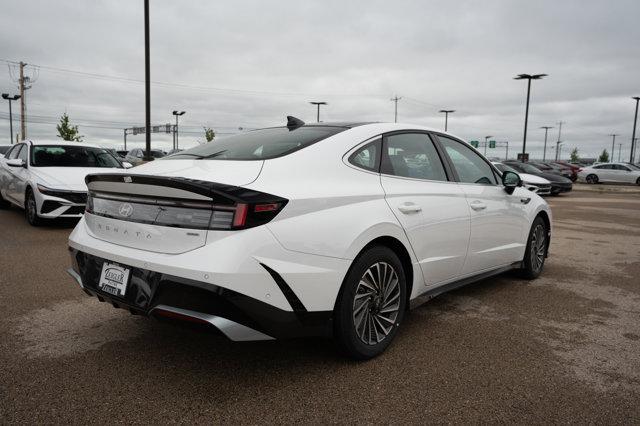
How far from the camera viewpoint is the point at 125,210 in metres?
2.91

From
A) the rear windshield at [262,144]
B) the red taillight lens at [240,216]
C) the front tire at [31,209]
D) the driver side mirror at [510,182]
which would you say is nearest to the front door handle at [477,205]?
the driver side mirror at [510,182]

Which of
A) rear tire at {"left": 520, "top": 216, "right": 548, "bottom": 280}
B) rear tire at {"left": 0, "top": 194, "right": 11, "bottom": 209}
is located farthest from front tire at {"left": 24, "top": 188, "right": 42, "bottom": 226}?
rear tire at {"left": 520, "top": 216, "right": 548, "bottom": 280}

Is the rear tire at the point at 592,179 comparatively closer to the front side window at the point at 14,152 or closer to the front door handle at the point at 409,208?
the front side window at the point at 14,152

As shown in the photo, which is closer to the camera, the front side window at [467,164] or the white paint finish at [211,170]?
the white paint finish at [211,170]

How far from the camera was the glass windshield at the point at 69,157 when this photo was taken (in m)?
9.03

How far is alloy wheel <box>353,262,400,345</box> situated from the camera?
10.1ft

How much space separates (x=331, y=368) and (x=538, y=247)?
3.43 m

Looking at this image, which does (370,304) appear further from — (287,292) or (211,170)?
(211,170)

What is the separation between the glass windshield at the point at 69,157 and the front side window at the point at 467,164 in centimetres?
691

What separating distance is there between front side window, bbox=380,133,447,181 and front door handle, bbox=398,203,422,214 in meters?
0.25

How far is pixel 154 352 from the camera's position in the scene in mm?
3244

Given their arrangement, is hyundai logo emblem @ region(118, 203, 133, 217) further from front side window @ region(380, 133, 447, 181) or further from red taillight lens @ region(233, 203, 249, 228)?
front side window @ region(380, 133, 447, 181)

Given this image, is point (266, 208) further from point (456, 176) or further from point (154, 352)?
point (456, 176)

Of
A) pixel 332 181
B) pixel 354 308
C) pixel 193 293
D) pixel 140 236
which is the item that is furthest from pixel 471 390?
pixel 140 236
